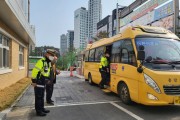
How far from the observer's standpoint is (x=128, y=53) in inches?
303

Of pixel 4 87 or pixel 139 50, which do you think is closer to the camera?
pixel 139 50

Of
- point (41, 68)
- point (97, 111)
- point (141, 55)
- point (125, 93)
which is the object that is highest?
point (141, 55)

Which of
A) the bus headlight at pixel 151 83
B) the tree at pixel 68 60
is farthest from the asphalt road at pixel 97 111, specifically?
the tree at pixel 68 60

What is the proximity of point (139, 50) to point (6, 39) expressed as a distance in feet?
27.4

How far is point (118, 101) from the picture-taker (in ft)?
27.9

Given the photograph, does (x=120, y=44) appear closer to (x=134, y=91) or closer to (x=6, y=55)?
(x=134, y=91)

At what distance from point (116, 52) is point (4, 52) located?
6317 millimetres

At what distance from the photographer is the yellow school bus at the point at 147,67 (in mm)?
6238

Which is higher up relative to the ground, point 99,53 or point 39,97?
point 99,53

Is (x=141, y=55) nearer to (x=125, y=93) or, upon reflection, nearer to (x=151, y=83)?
(x=151, y=83)

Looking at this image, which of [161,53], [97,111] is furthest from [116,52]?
[97,111]

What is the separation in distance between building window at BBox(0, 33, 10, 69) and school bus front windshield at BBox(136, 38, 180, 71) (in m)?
7.02

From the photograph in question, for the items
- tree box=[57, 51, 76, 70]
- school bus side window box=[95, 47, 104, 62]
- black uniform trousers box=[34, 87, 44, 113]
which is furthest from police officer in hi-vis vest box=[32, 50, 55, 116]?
tree box=[57, 51, 76, 70]

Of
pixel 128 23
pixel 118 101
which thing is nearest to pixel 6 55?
pixel 118 101
